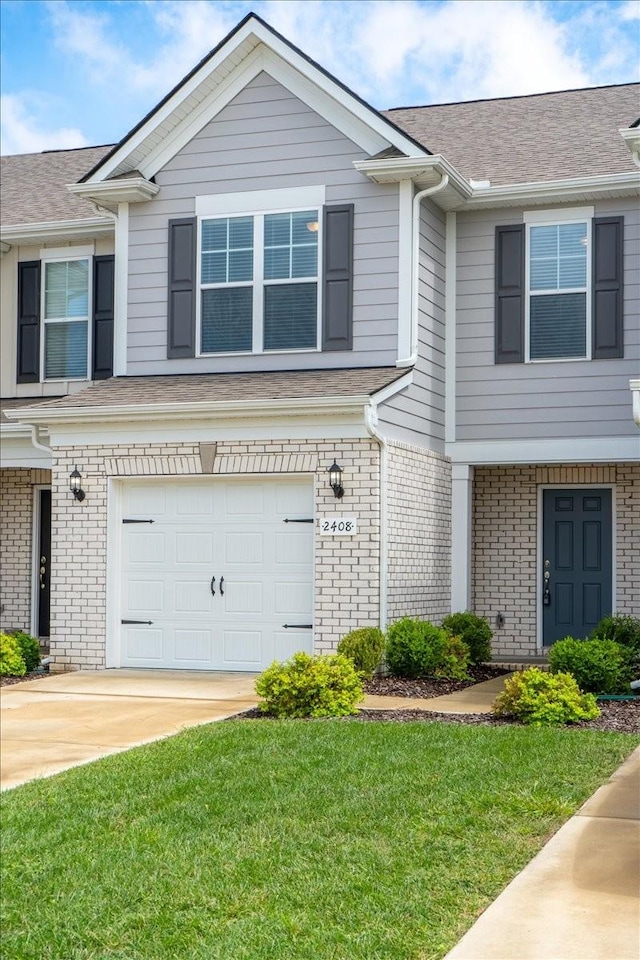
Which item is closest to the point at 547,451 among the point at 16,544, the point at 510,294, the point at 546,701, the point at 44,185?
the point at 510,294

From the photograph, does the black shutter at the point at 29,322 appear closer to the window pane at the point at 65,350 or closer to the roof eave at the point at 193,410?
the window pane at the point at 65,350

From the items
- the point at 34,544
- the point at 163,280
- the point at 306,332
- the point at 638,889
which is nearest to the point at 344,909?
the point at 638,889

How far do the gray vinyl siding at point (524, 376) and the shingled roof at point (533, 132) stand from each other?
27.6 inches

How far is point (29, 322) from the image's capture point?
56.2 ft

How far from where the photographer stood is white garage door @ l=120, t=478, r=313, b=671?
1369 cm

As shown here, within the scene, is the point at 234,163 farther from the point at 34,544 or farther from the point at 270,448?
the point at 34,544

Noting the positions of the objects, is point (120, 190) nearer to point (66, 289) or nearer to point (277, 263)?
point (277, 263)

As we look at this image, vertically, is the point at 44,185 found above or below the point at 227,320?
above

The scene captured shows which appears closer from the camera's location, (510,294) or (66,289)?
(510,294)

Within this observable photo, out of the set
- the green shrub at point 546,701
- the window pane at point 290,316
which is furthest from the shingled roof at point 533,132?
the green shrub at point 546,701

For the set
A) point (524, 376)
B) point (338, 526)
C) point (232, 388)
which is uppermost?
point (524, 376)

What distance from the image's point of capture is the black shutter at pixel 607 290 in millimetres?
14688

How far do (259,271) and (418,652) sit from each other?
5.15m

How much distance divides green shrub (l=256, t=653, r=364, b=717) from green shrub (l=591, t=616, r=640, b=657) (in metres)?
4.02
